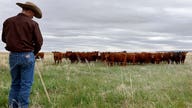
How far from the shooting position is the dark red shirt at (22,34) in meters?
6.98

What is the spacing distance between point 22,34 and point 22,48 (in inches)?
10.0

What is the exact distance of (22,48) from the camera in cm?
695

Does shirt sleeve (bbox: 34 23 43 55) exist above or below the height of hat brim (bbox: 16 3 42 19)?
below

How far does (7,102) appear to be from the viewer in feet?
25.5

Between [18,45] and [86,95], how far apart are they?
1920 millimetres

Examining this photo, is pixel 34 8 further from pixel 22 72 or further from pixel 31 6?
pixel 22 72

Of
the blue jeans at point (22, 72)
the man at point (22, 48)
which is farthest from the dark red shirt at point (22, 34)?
the blue jeans at point (22, 72)

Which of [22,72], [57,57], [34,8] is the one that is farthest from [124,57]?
[22,72]

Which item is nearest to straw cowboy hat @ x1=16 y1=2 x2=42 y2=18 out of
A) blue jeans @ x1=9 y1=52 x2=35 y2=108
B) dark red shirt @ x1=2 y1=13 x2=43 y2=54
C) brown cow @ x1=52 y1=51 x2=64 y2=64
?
dark red shirt @ x1=2 y1=13 x2=43 y2=54

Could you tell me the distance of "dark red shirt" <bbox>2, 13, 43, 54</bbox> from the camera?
6.98m

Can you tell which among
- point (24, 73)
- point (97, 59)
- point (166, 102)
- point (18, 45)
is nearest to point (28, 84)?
point (24, 73)

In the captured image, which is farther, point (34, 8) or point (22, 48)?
point (34, 8)

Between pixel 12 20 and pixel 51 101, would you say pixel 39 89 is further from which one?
pixel 12 20

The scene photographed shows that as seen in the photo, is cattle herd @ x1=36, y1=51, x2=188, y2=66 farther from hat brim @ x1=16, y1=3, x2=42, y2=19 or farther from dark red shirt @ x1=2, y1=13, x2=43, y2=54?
dark red shirt @ x1=2, y1=13, x2=43, y2=54
